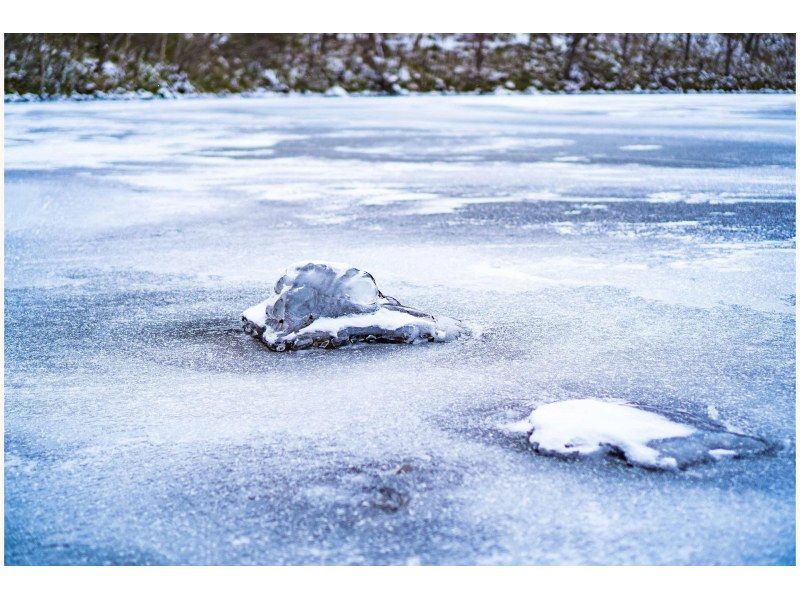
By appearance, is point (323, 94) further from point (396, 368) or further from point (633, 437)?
point (633, 437)

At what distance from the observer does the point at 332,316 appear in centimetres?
373

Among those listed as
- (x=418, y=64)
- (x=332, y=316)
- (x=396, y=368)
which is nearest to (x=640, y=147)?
(x=332, y=316)

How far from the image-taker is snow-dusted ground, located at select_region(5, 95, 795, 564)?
2.20 m

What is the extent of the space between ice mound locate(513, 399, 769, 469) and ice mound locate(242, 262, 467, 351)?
0.99 metres

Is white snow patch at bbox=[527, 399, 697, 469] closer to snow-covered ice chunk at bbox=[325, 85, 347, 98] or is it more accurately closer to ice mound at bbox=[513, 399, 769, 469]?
ice mound at bbox=[513, 399, 769, 469]

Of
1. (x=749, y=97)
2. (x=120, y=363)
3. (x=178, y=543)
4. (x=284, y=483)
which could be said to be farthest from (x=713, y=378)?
(x=749, y=97)

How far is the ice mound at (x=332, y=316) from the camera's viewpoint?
11.9 feet

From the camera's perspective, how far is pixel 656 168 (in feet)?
28.8

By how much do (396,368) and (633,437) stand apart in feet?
3.46

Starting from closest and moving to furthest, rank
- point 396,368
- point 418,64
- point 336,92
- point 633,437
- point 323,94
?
point 633,437 < point 396,368 < point 418,64 < point 336,92 < point 323,94

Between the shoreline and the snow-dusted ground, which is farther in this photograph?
the shoreline

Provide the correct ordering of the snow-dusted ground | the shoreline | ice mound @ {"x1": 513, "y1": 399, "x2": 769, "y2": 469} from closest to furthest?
the snow-dusted ground, ice mound @ {"x1": 513, "y1": 399, "x2": 769, "y2": 469}, the shoreline

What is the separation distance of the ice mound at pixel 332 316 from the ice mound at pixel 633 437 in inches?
38.8

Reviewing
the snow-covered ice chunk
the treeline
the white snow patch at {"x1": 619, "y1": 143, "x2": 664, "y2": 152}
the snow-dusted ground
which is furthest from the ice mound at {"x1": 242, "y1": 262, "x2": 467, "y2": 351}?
the snow-covered ice chunk
